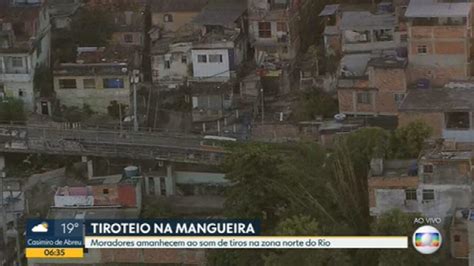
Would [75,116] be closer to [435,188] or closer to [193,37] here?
[193,37]

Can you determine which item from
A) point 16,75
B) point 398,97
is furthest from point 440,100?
point 16,75

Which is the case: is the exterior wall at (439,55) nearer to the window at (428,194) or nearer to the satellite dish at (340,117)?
the satellite dish at (340,117)

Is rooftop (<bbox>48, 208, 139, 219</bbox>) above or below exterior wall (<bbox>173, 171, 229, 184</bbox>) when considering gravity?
below

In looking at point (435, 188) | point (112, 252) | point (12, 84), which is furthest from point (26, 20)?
point (435, 188)

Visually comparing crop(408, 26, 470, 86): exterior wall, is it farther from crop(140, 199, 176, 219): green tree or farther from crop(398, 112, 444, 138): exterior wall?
crop(140, 199, 176, 219): green tree

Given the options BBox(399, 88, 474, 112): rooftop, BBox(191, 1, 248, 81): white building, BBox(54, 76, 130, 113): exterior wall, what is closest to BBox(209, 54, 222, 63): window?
BBox(191, 1, 248, 81): white building

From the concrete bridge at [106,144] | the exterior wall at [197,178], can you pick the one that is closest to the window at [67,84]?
the concrete bridge at [106,144]

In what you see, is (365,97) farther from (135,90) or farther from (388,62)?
(135,90)
